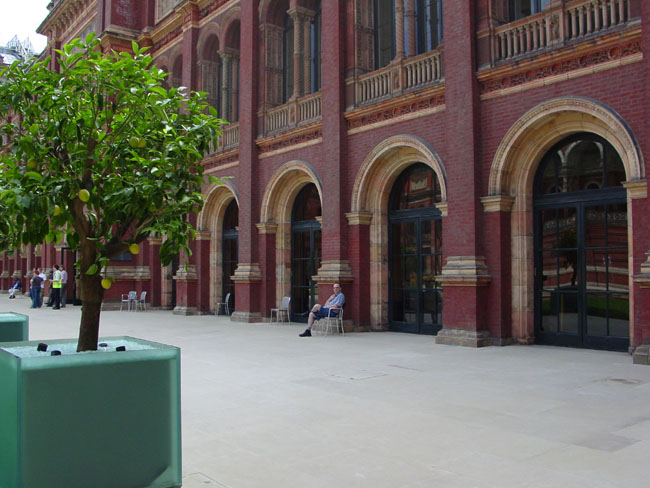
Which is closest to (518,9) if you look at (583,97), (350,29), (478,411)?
(583,97)

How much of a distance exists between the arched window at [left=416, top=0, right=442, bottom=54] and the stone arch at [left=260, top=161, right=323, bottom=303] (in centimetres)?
510

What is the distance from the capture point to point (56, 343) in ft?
14.9

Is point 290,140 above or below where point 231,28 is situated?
below

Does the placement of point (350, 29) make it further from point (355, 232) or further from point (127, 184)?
point (127, 184)

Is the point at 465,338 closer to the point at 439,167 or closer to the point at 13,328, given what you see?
the point at 439,167

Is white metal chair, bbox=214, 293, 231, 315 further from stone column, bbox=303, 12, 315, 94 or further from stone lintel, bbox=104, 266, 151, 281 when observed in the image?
stone column, bbox=303, 12, 315, 94

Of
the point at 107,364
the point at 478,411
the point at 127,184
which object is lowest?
the point at 478,411

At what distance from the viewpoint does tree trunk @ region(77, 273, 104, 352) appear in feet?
13.7

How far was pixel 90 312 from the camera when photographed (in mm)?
4254

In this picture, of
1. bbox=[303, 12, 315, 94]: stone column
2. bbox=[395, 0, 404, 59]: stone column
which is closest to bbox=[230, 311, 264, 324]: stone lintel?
bbox=[303, 12, 315, 94]: stone column

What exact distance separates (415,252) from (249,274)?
582 centimetres

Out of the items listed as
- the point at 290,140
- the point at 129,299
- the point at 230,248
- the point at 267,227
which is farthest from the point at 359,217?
the point at 129,299

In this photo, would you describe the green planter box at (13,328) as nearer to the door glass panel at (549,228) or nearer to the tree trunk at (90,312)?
the tree trunk at (90,312)

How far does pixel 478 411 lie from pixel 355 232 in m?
8.98
